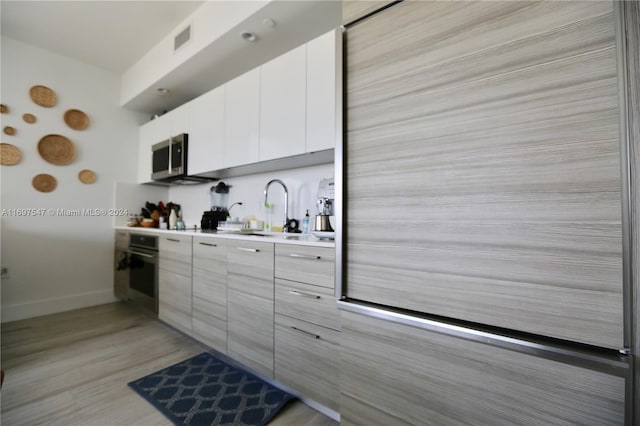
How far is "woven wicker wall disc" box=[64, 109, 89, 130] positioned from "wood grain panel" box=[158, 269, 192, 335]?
6.92ft

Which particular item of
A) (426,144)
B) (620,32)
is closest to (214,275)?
(426,144)

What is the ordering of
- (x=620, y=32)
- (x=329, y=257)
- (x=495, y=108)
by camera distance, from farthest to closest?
(x=329, y=257) → (x=495, y=108) → (x=620, y=32)

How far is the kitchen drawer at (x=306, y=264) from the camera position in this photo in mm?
1471

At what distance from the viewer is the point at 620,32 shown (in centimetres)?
71

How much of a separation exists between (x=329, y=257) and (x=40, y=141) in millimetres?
3543

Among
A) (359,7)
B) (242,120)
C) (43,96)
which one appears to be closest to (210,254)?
(242,120)

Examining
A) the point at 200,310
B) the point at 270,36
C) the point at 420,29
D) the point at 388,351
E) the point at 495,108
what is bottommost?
the point at 200,310

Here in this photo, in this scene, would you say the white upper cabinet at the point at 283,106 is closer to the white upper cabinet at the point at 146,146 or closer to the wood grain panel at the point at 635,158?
the wood grain panel at the point at 635,158

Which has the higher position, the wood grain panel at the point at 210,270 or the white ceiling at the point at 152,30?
the white ceiling at the point at 152,30

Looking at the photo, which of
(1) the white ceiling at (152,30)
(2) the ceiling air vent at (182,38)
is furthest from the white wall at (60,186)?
(2) the ceiling air vent at (182,38)

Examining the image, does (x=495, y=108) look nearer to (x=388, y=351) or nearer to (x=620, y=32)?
(x=620, y=32)

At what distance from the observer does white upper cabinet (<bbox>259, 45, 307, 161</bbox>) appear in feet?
6.48

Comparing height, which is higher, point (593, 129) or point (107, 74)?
point (107, 74)

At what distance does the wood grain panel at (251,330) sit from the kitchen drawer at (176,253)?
637mm
